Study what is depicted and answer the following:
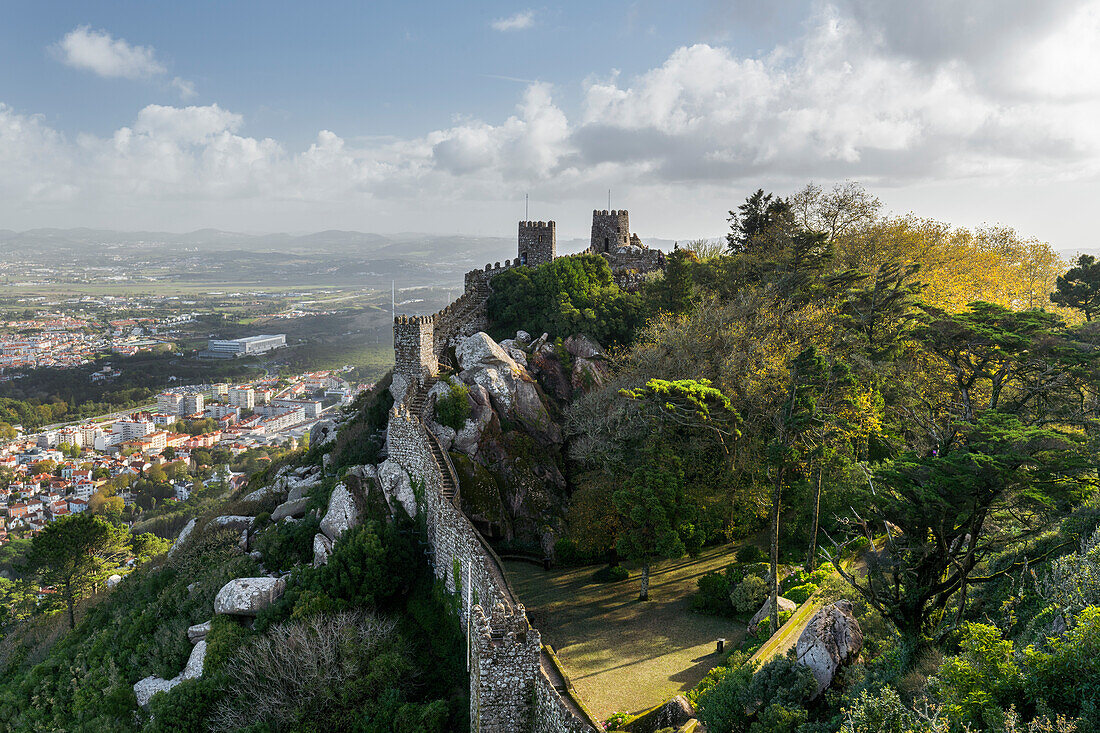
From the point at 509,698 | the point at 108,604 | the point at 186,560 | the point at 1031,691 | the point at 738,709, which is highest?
the point at 1031,691

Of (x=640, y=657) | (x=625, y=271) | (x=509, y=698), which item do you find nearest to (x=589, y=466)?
(x=640, y=657)

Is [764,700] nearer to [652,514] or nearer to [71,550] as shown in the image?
[652,514]

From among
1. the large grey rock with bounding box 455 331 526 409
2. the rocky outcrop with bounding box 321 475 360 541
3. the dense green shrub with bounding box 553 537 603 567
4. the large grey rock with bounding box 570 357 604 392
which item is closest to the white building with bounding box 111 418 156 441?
the large grey rock with bounding box 455 331 526 409

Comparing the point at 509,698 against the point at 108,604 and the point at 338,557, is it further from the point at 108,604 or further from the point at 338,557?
the point at 108,604

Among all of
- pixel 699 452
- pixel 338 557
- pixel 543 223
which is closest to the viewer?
pixel 338 557

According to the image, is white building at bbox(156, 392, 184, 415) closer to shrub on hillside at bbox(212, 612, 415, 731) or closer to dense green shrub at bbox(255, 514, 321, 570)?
dense green shrub at bbox(255, 514, 321, 570)

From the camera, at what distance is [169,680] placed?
18984 millimetres

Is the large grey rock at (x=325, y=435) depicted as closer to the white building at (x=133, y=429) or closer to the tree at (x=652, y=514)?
the tree at (x=652, y=514)

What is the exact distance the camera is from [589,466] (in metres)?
26.7

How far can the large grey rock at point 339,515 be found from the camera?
21.0 meters

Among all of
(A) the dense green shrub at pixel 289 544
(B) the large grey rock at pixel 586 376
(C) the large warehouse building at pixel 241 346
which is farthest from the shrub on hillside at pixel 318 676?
(C) the large warehouse building at pixel 241 346

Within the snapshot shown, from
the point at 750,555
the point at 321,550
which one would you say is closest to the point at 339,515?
the point at 321,550

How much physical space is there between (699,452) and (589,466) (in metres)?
6.32

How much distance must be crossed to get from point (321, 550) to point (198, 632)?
165 inches
